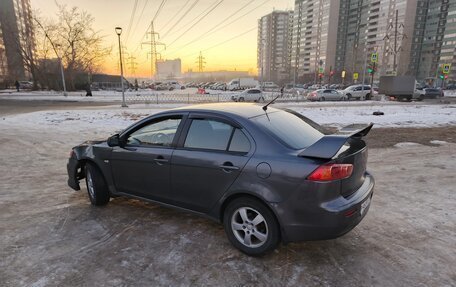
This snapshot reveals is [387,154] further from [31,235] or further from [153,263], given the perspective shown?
[31,235]

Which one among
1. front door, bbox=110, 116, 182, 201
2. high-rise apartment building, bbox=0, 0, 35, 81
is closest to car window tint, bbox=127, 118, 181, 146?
front door, bbox=110, 116, 182, 201

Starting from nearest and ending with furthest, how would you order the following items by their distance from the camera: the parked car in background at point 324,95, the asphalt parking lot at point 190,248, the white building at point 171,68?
1. the asphalt parking lot at point 190,248
2. the parked car in background at point 324,95
3. the white building at point 171,68

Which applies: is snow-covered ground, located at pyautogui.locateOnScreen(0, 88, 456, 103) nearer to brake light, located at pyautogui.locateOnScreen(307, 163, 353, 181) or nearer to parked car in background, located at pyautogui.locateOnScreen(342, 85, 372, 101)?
parked car in background, located at pyautogui.locateOnScreen(342, 85, 372, 101)

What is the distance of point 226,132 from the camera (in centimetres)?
346

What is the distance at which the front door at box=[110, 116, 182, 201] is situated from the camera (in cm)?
385

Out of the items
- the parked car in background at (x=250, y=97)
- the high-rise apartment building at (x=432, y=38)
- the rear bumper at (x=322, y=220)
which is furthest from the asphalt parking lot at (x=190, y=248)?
the high-rise apartment building at (x=432, y=38)

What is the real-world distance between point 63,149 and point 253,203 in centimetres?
755

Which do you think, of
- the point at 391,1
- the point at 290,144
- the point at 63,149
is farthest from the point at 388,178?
the point at 391,1

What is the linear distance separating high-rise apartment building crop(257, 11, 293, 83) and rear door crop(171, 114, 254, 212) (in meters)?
123

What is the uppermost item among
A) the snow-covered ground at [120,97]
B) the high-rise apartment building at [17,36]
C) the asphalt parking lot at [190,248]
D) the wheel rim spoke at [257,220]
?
the high-rise apartment building at [17,36]

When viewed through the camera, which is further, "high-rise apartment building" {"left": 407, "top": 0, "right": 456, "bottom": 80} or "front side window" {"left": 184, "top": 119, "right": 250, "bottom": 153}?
"high-rise apartment building" {"left": 407, "top": 0, "right": 456, "bottom": 80}

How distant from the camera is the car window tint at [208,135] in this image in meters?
3.45

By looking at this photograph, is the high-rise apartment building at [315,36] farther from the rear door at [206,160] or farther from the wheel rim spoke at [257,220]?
the wheel rim spoke at [257,220]

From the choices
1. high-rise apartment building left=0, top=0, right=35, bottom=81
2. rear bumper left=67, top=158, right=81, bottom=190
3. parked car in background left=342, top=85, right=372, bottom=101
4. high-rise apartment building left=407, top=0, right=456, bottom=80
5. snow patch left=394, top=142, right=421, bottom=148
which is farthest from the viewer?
high-rise apartment building left=407, top=0, right=456, bottom=80
